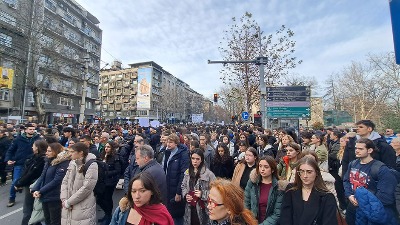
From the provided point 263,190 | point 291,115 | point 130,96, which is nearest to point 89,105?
point 130,96

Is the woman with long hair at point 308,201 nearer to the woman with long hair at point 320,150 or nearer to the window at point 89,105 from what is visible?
the woman with long hair at point 320,150

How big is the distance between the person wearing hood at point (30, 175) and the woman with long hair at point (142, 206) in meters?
3.45

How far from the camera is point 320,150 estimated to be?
5.75 meters

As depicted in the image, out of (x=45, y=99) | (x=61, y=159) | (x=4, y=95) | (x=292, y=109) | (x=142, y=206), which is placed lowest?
(x=142, y=206)

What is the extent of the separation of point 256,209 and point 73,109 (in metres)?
45.9

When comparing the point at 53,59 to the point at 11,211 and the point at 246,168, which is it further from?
the point at 246,168

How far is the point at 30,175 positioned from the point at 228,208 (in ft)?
15.0

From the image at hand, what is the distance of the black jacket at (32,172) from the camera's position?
475cm

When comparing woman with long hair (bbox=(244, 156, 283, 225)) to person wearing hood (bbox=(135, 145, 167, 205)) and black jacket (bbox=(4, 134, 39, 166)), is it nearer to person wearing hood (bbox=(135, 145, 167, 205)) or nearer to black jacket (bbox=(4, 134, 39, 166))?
person wearing hood (bbox=(135, 145, 167, 205))

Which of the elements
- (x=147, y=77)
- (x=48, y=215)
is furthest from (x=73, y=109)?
(x=48, y=215)

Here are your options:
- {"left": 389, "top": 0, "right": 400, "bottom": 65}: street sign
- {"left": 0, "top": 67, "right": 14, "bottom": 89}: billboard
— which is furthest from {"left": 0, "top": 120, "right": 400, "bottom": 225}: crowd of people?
{"left": 0, "top": 67, "right": 14, "bottom": 89}: billboard

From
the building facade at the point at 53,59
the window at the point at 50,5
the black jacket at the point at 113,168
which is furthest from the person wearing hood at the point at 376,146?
the window at the point at 50,5

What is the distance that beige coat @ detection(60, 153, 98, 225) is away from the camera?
3623mm

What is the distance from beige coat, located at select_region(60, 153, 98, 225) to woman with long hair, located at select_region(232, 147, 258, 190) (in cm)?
237
